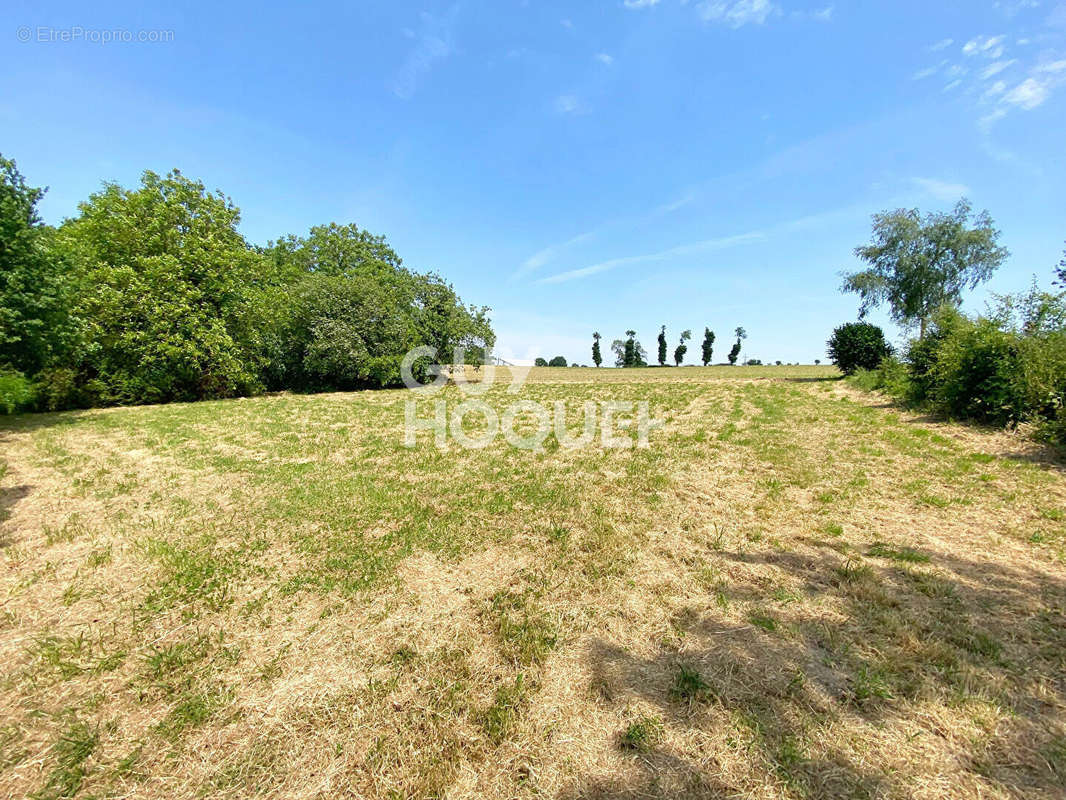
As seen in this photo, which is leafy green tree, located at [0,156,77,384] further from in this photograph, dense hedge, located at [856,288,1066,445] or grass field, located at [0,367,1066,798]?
dense hedge, located at [856,288,1066,445]

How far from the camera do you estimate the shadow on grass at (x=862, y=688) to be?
2201 millimetres

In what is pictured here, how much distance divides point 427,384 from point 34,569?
78.8 feet

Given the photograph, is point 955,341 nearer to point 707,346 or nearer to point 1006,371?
point 1006,371

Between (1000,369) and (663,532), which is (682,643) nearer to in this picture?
(663,532)

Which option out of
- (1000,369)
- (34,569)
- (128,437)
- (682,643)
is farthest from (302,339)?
(1000,369)

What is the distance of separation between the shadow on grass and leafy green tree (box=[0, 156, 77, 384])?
59.1 ft

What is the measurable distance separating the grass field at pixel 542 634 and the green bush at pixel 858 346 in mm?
18200

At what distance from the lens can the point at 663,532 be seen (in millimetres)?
5375

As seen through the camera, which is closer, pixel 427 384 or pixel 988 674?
pixel 988 674

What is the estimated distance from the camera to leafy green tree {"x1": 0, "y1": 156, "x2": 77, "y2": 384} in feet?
35.4

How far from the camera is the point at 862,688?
2744mm

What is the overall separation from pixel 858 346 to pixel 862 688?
1056 inches

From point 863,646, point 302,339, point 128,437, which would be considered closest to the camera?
point 863,646

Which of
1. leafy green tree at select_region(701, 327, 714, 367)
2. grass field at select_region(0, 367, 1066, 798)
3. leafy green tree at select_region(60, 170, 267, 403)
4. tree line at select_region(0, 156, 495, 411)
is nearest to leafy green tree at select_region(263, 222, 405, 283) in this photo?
tree line at select_region(0, 156, 495, 411)
